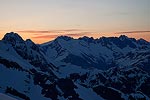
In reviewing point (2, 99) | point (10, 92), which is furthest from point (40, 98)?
point (2, 99)

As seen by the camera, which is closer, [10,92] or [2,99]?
[2,99]

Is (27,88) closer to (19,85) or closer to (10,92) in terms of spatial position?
(19,85)

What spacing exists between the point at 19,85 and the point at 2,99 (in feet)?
585

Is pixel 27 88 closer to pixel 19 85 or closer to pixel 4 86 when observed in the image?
pixel 19 85

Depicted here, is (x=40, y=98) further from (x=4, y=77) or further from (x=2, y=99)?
(x=2, y=99)

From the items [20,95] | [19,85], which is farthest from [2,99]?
[19,85]

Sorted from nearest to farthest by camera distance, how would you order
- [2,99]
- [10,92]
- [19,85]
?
[2,99], [10,92], [19,85]

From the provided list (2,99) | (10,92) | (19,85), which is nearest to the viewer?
(2,99)

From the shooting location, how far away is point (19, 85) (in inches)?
7731

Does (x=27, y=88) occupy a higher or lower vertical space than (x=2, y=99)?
lower

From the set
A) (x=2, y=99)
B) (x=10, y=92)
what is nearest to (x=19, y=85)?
(x=10, y=92)

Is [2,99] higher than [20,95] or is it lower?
higher

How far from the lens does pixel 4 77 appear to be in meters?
199

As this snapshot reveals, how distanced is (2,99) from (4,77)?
18254cm
